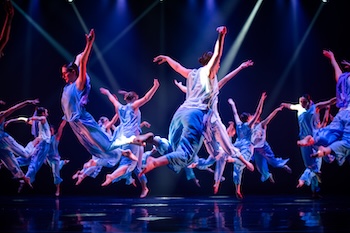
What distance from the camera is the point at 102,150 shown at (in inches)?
267

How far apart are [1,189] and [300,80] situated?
852cm

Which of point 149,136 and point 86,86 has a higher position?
point 86,86

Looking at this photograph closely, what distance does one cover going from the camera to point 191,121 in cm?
530

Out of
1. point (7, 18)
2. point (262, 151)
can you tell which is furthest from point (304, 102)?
point (7, 18)

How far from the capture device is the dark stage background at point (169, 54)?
12.3 meters

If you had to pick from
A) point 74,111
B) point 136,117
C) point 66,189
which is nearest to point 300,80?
Result: point 136,117

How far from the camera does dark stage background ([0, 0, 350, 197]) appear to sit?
12344 mm

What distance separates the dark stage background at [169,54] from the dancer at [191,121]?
6.47m

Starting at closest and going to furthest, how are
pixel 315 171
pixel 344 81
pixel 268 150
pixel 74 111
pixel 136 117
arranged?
pixel 74 111 → pixel 344 81 → pixel 315 171 → pixel 136 117 → pixel 268 150

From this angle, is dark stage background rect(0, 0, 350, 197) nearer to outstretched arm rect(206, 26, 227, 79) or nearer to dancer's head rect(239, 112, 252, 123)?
dancer's head rect(239, 112, 252, 123)

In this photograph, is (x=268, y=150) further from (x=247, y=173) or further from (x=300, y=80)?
(x=300, y=80)

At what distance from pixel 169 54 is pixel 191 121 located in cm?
743

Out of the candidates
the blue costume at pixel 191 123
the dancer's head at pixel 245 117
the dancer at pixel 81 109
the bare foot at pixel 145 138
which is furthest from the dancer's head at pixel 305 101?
the bare foot at pixel 145 138

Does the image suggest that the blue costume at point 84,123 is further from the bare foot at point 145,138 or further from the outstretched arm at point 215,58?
the outstretched arm at point 215,58
